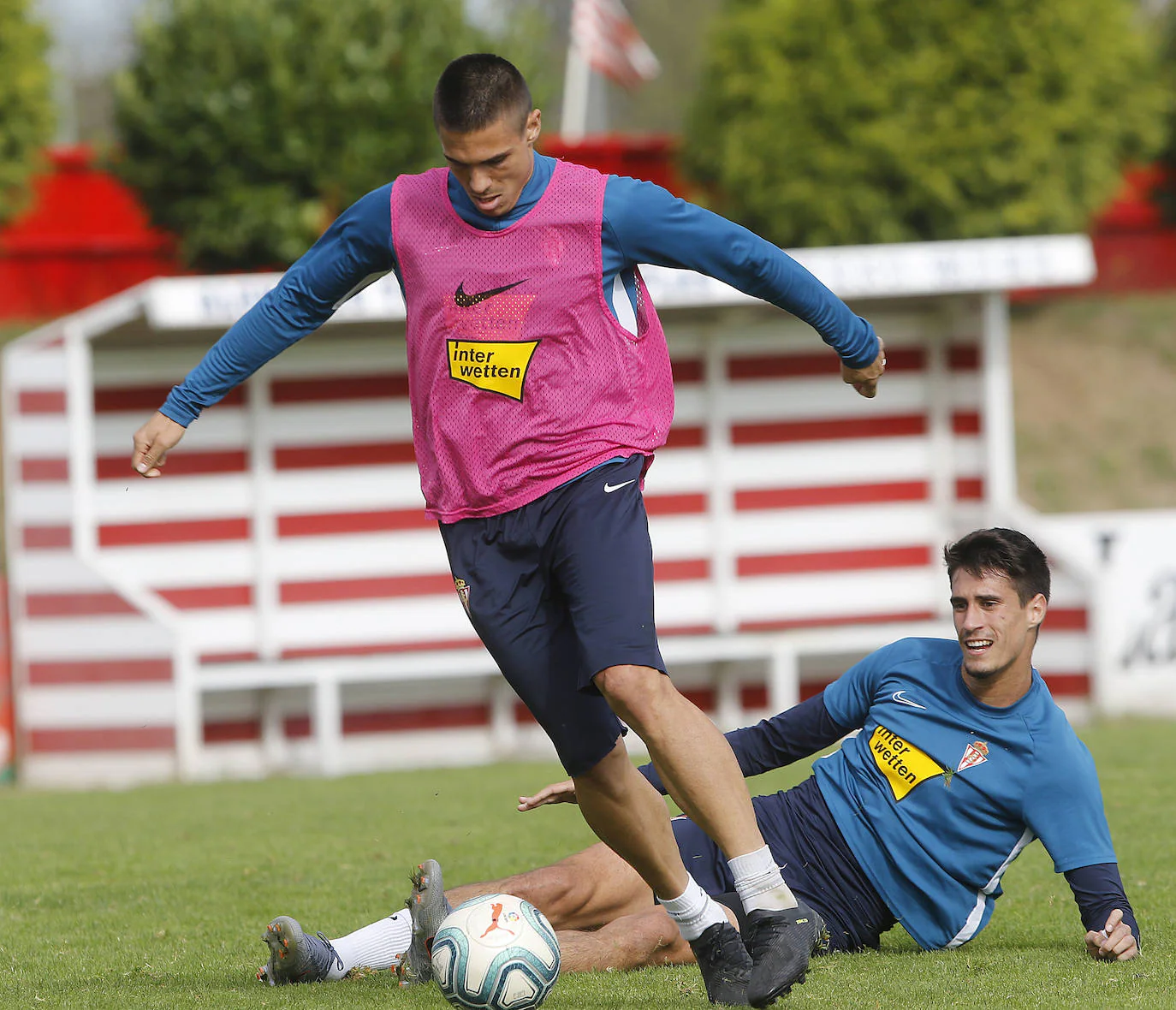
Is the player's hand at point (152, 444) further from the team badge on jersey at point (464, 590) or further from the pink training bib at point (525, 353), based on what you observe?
the team badge on jersey at point (464, 590)

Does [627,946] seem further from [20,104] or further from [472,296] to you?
[20,104]

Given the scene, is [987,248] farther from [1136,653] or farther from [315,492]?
[315,492]

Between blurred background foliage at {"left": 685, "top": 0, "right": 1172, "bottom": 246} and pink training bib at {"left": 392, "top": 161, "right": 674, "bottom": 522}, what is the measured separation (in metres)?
14.9

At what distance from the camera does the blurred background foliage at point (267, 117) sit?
17.1 meters

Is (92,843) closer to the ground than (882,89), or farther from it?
closer to the ground

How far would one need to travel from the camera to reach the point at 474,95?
169 inches

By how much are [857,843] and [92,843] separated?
13.6 feet

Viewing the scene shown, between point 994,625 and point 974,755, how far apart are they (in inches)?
15.1

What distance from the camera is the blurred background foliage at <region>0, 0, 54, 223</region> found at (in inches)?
743

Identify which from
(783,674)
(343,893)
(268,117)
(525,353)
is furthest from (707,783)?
(268,117)

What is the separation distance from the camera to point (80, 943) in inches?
216

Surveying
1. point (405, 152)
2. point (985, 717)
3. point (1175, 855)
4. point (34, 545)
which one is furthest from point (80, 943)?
point (405, 152)

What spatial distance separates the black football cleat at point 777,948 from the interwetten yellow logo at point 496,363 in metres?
1.47

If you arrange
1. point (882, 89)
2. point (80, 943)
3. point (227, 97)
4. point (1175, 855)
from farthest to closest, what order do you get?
point (882, 89) → point (227, 97) → point (1175, 855) → point (80, 943)
